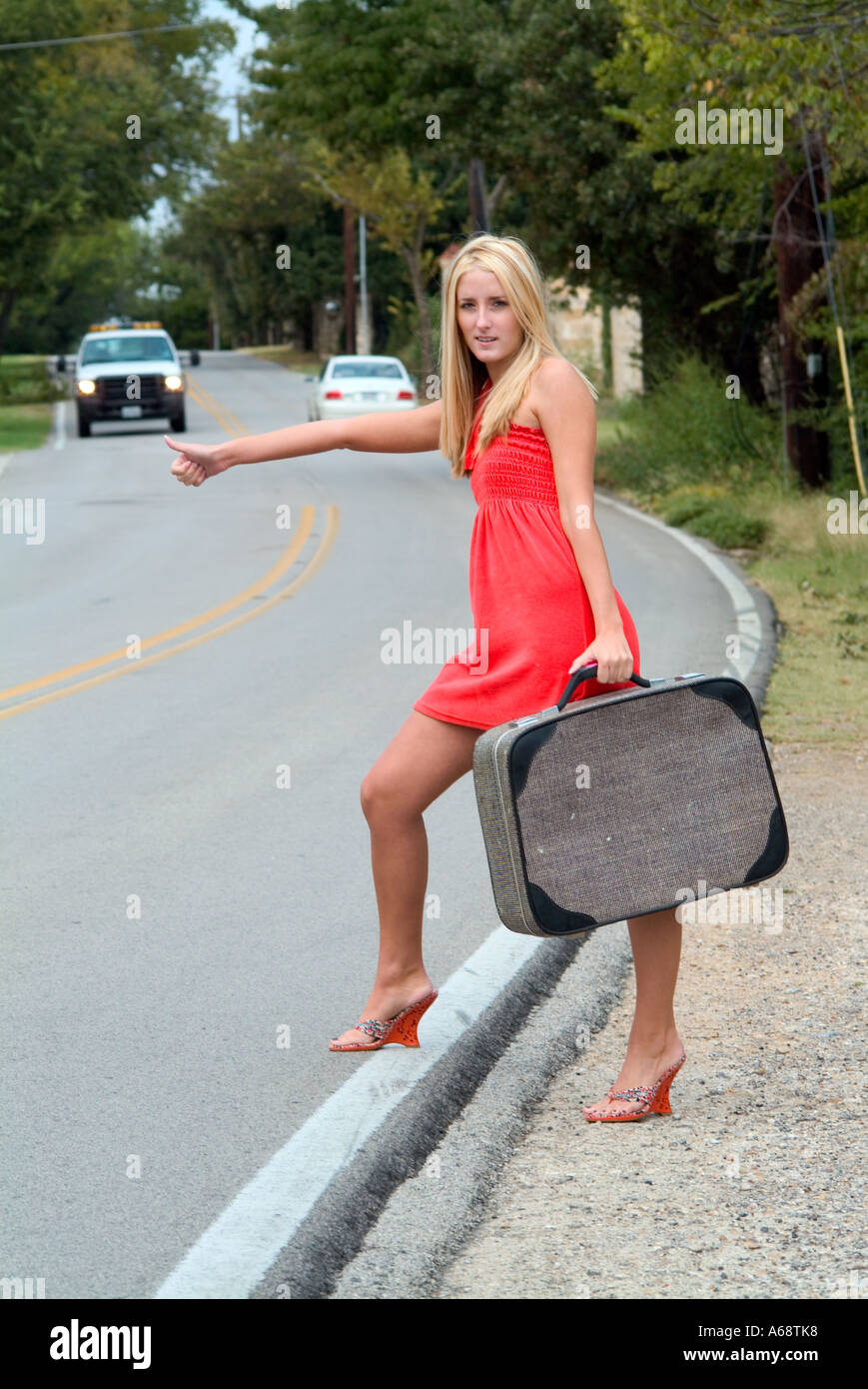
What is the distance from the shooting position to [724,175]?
760 inches

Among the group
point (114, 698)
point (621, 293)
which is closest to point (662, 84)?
point (621, 293)

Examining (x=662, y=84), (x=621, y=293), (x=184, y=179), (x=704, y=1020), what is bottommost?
(x=704, y=1020)

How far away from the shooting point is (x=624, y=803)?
13.1 feet

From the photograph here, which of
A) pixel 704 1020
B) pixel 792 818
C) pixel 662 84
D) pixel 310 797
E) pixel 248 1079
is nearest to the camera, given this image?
pixel 248 1079

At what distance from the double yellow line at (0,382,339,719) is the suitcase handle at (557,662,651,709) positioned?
6.57 metres

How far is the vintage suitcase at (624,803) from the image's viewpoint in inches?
153

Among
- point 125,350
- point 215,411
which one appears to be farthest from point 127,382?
point 215,411

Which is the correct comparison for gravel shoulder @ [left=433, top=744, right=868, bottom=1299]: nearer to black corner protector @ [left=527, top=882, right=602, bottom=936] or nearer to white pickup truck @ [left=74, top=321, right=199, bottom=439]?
black corner protector @ [left=527, top=882, right=602, bottom=936]

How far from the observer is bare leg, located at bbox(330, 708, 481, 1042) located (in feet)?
14.0

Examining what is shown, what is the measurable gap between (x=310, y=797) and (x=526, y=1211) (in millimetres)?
4230

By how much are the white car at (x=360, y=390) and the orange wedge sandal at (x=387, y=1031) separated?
27.3m

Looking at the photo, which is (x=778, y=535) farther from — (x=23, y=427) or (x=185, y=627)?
(x=23, y=427)

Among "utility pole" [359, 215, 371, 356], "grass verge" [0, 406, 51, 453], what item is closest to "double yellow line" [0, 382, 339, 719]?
"grass verge" [0, 406, 51, 453]

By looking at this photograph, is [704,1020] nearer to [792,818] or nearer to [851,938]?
[851,938]
